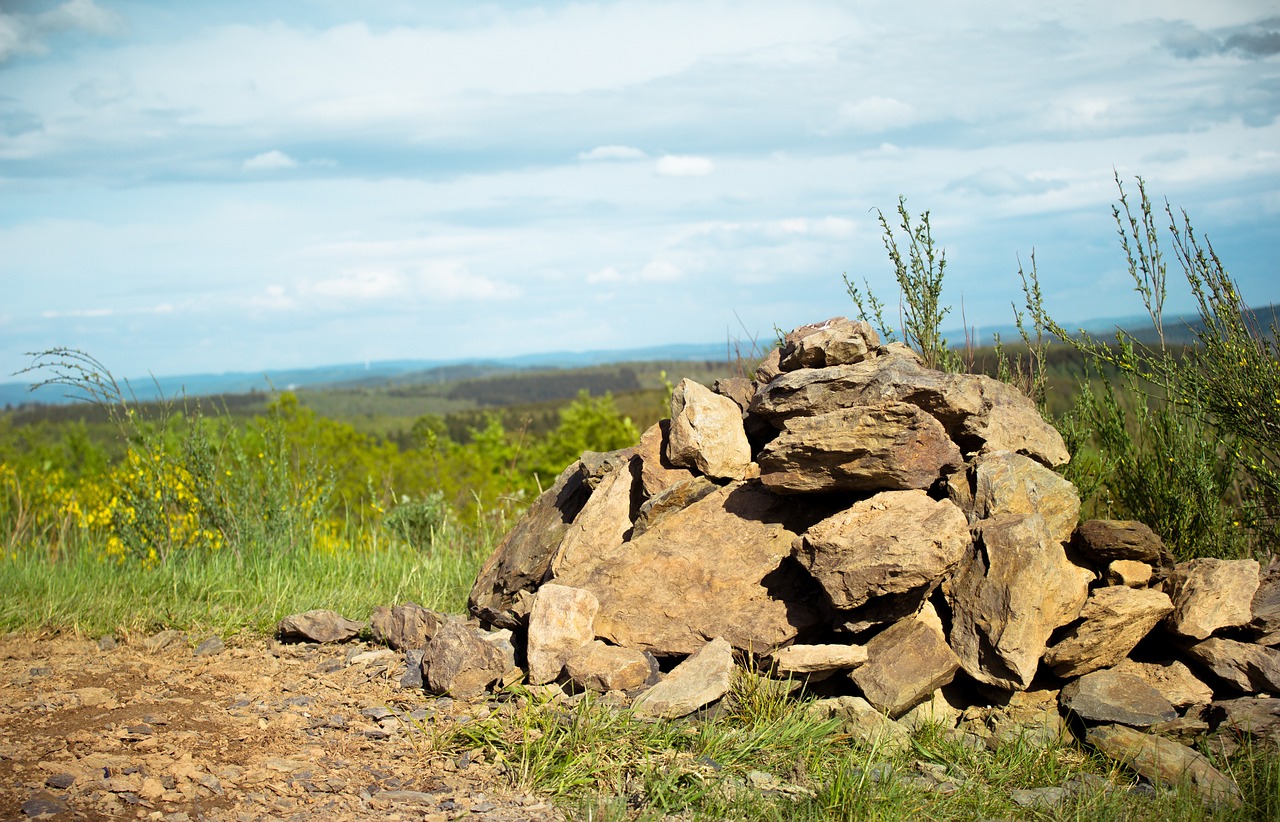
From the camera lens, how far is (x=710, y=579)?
5.57 metres

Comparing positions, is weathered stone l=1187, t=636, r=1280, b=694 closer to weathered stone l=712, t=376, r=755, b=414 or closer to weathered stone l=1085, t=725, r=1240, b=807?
weathered stone l=1085, t=725, r=1240, b=807

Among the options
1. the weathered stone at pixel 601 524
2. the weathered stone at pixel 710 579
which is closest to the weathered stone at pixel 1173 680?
the weathered stone at pixel 710 579

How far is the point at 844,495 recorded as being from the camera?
18.6 ft

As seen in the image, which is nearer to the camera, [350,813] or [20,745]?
[350,813]

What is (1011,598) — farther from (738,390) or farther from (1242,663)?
(738,390)

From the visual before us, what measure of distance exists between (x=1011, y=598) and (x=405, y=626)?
3.65m

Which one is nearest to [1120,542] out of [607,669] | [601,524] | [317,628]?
[607,669]

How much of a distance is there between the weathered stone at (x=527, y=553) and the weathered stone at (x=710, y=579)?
56cm

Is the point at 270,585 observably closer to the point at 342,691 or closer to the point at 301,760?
the point at 342,691

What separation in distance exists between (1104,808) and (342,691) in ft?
13.0

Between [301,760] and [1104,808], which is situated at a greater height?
[301,760]

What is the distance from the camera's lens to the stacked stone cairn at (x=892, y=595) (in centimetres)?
479

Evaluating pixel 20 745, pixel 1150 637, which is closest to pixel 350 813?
pixel 20 745

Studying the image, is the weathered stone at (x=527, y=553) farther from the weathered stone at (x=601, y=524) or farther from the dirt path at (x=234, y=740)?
the dirt path at (x=234, y=740)
